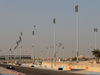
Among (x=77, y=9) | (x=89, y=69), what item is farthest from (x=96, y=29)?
(x=89, y=69)

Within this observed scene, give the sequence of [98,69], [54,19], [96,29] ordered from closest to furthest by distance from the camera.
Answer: [98,69], [54,19], [96,29]

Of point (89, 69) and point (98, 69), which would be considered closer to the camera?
point (98, 69)

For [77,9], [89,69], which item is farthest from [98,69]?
[77,9]

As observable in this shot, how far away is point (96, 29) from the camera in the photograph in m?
102

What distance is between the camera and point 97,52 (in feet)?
355

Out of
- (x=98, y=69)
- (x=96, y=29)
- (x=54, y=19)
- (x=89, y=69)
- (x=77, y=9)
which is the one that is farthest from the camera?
(x=96, y=29)

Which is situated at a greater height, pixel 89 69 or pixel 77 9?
pixel 77 9

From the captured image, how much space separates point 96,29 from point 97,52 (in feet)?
40.5

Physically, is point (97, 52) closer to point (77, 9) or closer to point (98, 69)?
point (77, 9)

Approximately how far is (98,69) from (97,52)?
60999 millimetres

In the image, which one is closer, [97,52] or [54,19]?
[54,19]

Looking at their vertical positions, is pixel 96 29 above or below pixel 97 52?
above

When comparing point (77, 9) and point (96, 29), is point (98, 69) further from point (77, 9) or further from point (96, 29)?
point (96, 29)

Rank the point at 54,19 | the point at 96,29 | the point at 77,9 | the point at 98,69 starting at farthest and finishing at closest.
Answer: the point at 96,29
the point at 54,19
the point at 77,9
the point at 98,69
